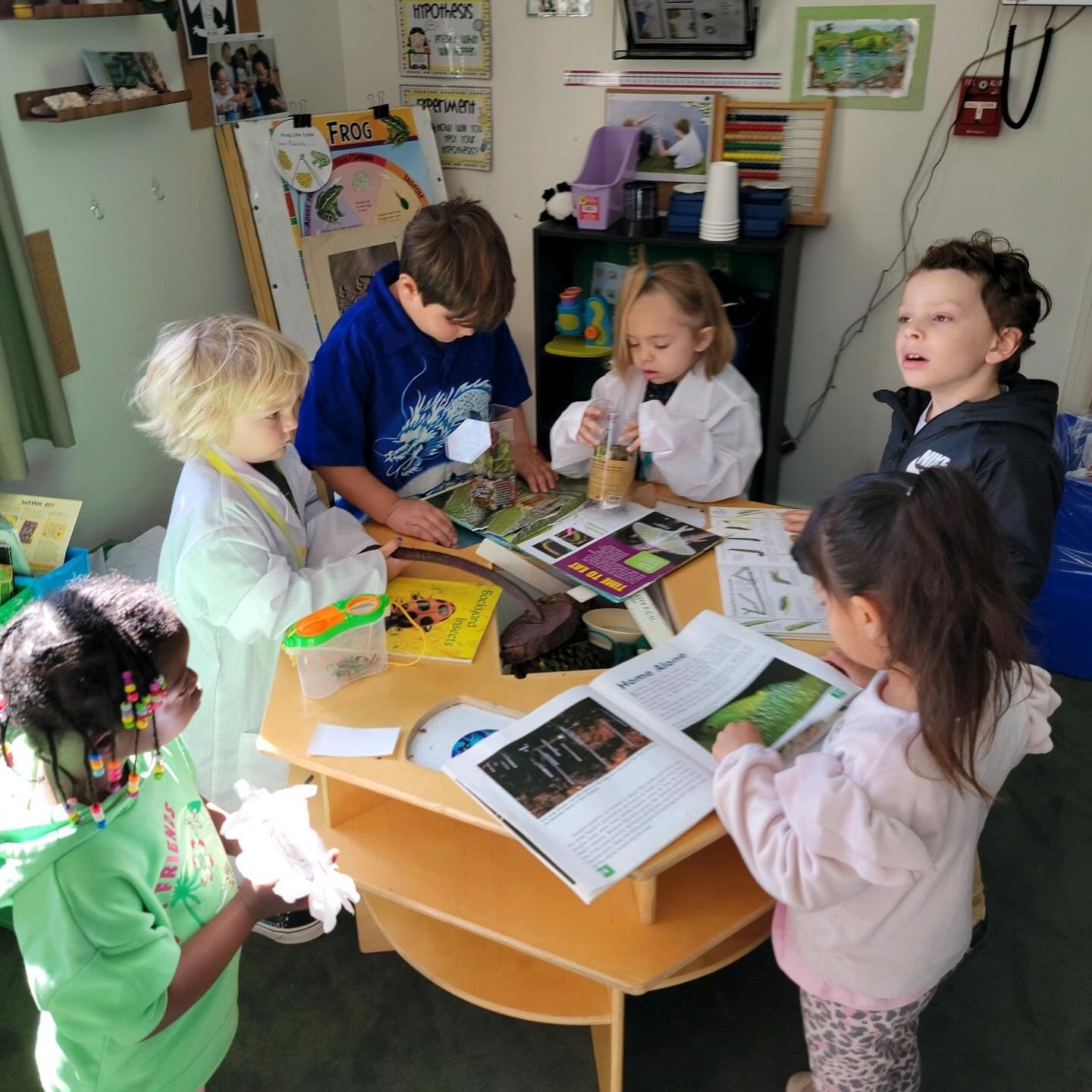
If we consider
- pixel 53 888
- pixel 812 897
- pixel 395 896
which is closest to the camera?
pixel 53 888

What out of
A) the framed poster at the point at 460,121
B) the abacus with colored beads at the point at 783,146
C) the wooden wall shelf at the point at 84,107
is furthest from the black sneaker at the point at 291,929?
the framed poster at the point at 460,121

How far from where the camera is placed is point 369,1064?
160cm

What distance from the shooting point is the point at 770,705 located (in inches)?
50.7

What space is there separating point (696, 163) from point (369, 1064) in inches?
102

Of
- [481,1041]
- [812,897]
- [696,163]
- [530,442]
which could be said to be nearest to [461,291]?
[530,442]

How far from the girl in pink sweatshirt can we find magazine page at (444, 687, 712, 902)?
2.8 inches

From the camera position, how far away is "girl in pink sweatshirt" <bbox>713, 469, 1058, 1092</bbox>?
0.95 m

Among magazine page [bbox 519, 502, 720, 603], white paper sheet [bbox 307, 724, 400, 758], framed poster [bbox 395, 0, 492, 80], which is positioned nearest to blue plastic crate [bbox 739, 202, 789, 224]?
framed poster [bbox 395, 0, 492, 80]

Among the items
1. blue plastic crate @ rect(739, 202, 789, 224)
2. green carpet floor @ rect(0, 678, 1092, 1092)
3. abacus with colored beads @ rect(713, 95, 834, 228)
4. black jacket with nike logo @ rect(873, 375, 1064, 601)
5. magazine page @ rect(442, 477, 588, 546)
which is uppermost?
abacus with colored beads @ rect(713, 95, 834, 228)

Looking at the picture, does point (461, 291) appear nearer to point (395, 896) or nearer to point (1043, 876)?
point (395, 896)

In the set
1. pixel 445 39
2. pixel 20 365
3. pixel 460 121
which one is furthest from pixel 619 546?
pixel 445 39

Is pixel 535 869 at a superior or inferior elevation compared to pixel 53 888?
inferior

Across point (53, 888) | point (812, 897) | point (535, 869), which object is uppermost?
point (53, 888)

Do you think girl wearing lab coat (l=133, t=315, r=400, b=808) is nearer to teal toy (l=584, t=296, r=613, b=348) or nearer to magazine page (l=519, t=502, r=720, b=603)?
magazine page (l=519, t=502, r=720, b=603)
